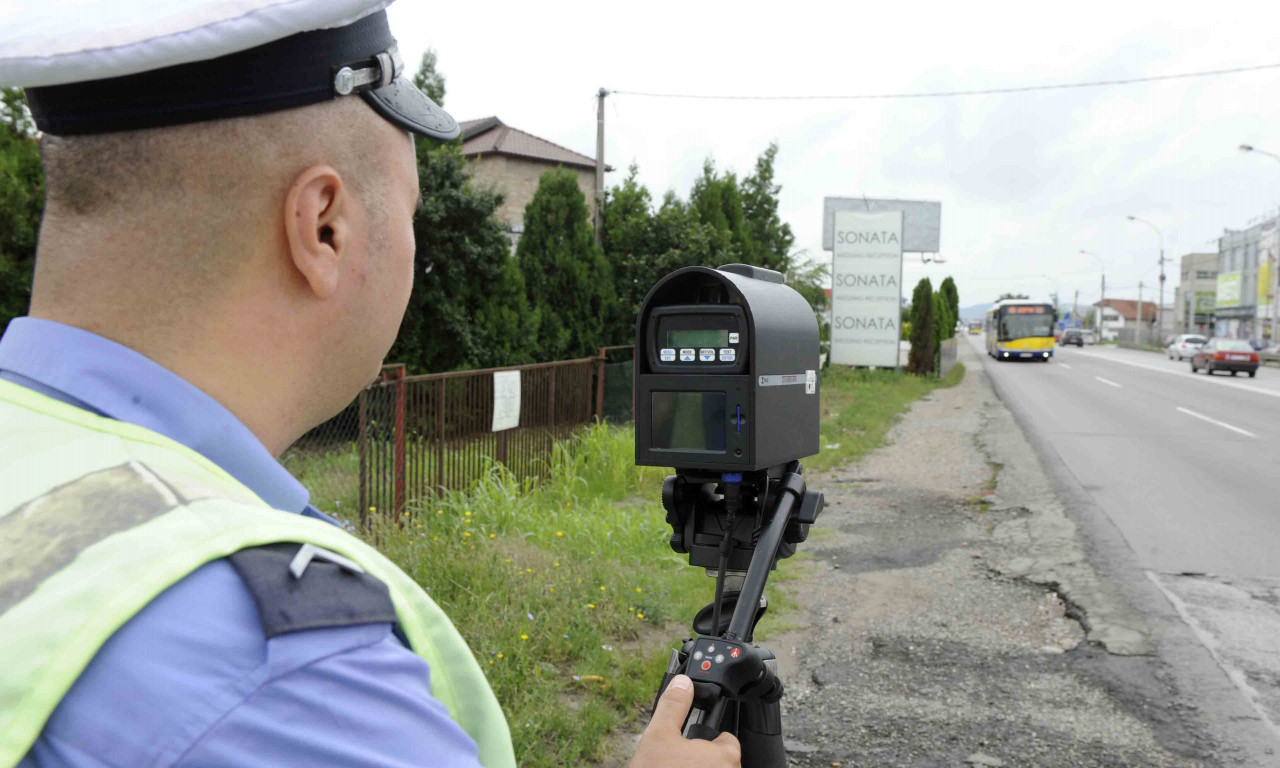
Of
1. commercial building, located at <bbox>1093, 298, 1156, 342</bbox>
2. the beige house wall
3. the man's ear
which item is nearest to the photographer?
the man's ear

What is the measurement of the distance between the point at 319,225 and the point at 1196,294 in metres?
98.7

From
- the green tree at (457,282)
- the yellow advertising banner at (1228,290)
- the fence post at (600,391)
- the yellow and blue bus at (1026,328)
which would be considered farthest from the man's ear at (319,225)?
the yellow advertising banner at (1228,290)

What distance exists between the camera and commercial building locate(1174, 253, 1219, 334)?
84750 mm

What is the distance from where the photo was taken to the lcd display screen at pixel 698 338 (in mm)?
1702

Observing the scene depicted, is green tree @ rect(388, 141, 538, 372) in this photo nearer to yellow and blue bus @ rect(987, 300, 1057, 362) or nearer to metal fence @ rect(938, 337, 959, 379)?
metal fence @ rect(938, 337, 959, 379)

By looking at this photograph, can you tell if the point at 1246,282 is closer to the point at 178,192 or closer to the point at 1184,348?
the point at 1184,348

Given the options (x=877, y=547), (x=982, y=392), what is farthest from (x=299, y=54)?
(x=982, y=392)

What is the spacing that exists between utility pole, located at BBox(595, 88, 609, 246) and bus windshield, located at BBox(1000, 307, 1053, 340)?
2889 centimetres

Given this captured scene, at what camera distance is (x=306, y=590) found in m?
0.62

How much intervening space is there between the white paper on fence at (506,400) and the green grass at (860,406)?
2.57 m

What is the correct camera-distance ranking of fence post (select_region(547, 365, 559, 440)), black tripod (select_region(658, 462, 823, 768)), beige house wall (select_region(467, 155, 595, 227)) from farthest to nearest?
beige house wall (select_region(467, 155, 595, 227))
fence post (select_region(547, 365, 559, 440))
black tripod (select_region(658, 462, 823, 768))

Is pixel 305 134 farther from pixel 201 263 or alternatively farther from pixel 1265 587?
pixel 1265 587

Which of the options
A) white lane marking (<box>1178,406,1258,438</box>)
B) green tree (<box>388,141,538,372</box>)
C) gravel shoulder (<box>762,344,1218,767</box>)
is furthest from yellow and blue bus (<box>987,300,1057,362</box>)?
gravel shoulder (<box>762,344,1218,767</box>)

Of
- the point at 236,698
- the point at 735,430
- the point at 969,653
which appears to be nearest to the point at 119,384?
the point at 236,698
